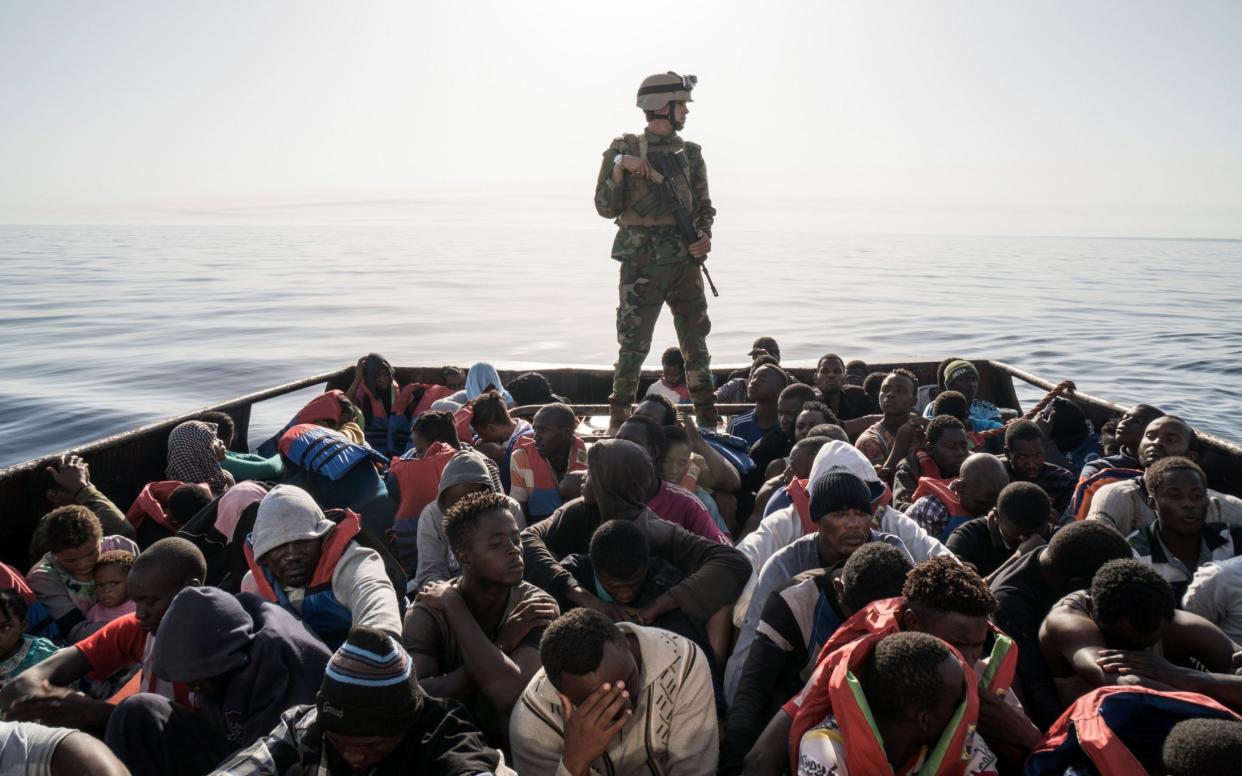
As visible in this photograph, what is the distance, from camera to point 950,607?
217 centimetres

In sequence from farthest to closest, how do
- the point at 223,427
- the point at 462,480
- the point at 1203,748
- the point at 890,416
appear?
the point at 223,427 → the point at 890,416 → the point at 462,480 → the point at 1203,748

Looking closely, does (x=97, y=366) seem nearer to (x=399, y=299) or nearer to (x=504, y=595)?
(x=399, y=299)

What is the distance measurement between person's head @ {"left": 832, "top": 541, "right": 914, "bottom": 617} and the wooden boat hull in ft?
10.0

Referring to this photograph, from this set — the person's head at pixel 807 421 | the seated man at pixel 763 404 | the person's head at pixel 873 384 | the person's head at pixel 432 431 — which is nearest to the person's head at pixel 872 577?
the person's head at pixel 807 421

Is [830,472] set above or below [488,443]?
above

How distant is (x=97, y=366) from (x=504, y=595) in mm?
16667

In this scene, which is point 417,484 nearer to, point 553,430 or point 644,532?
point 553,430

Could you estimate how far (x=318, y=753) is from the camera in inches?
82.0

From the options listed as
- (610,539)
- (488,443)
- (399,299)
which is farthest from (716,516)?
(399,299)

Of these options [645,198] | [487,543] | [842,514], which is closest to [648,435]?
[842,514]

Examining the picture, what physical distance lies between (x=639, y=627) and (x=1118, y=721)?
1.03 metres

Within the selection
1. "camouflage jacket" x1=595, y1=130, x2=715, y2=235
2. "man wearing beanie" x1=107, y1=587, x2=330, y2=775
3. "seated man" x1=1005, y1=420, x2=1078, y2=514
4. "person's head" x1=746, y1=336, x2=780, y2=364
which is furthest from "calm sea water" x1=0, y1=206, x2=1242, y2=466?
"man wearing beanie" x1=107, y1=587, x2=330, y2=775

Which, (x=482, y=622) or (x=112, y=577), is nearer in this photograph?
(x=482, y=622)

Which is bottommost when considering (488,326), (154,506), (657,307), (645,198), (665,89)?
(488,326)
